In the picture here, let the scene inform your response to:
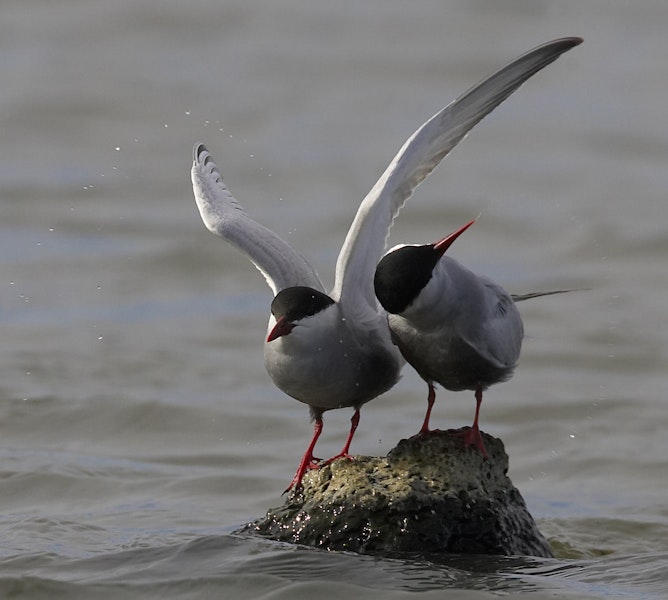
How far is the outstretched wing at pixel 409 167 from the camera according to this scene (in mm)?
6891

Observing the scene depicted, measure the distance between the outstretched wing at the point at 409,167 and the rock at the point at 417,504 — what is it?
90cm

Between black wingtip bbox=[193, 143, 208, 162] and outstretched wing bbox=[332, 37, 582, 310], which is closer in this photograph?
outstretched wing bbox=[332, 37, 582, 310]

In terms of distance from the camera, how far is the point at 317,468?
21.1ft

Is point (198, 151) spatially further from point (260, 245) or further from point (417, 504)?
point (417, 504)

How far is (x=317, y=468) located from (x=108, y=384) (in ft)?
15.9

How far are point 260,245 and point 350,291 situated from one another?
719mm

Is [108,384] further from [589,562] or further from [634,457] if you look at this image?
[589,562]

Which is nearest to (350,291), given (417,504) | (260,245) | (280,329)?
(280,329)

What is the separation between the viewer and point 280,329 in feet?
20.8

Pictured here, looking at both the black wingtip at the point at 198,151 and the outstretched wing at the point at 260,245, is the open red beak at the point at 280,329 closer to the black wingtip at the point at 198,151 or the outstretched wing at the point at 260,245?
the outstretched wing at the point at 260,245

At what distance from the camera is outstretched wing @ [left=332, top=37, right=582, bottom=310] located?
6.89 m

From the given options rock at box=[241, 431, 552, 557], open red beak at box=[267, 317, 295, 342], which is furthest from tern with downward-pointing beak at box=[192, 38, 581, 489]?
rock at box=[241, 431, 552, 557]

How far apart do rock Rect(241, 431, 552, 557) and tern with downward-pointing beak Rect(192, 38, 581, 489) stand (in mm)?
309

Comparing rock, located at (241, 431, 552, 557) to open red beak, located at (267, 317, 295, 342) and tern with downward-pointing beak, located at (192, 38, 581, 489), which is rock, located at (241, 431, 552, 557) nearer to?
tern with downward-pointing beak, located at (192, 38, 581, 489)
